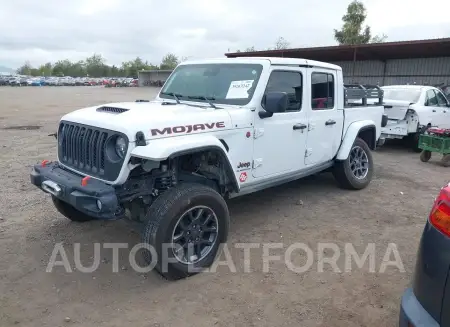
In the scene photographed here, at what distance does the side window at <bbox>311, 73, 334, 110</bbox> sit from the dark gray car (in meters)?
3.31

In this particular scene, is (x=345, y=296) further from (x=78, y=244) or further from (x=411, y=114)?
(x=411, y=114)

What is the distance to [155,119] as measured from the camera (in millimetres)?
3602

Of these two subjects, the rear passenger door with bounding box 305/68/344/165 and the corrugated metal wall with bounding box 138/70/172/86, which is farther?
the corrugated metal wall with bounding box 138/70/172/86

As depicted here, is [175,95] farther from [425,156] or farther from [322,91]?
[425,156]

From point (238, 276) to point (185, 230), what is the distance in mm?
665

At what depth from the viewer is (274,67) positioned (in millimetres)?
4648

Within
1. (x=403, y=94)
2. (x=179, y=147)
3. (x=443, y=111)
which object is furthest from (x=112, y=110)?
(x=443, y=111)

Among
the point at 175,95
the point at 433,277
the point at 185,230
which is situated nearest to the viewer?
the point at 433,277

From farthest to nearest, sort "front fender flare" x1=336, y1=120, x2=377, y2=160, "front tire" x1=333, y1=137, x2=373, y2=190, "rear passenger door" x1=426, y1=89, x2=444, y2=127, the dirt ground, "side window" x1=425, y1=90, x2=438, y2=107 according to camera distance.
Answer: "side window" x1=425, y1=90, x2=438, y2=107 → "rear passenger door" x1=426, y1=89, x2=444, y2=127 → "front tire" x1=333, y1=137, x2=373, y2=190 → "front fender flare" x1=336, y1=120, x2=377, y2=160 → the dirt ground

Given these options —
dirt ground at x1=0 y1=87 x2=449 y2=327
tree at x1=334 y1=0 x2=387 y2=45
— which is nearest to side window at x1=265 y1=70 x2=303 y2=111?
dirt ground at x1=0 y1=87 x2=449 y2=327

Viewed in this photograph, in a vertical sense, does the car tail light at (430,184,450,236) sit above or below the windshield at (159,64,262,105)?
below

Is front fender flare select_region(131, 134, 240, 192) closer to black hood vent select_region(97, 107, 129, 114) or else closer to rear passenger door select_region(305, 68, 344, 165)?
black hood vent select_region(97, 107, 129, 114)

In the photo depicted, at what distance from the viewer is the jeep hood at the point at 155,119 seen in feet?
11.4

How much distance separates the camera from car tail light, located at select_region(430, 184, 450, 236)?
1.98m
